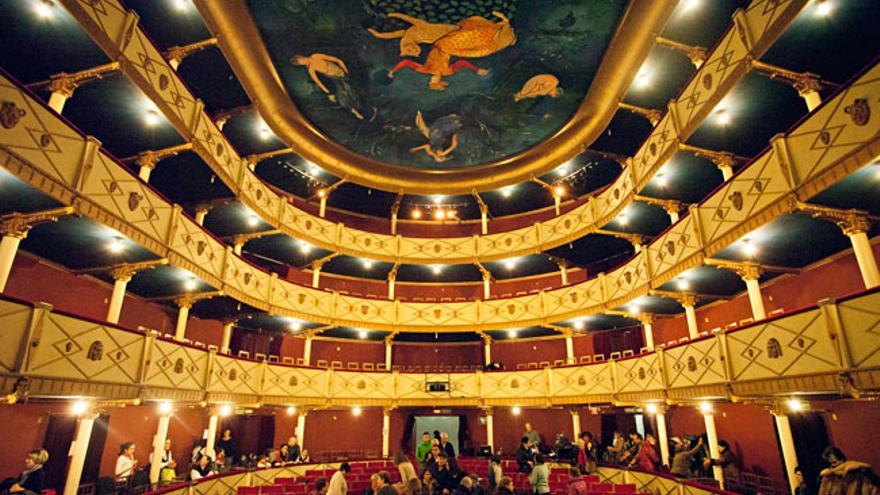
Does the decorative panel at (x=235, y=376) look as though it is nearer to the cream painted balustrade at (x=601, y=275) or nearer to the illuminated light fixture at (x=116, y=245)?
the cream painted balustrade at (x=601, y=275)

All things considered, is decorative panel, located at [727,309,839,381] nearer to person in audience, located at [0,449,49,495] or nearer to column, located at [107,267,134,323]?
person in audience, located at [0,449,49,495]

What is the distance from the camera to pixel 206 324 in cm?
1944

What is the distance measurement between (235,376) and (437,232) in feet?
50.2

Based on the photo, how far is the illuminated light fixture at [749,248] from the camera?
1209 cm

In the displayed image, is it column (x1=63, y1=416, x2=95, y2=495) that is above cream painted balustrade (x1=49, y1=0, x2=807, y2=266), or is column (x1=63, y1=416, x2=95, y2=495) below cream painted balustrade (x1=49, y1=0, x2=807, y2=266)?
below

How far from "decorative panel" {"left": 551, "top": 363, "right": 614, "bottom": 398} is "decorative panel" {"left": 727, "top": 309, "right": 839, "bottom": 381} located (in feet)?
23.7

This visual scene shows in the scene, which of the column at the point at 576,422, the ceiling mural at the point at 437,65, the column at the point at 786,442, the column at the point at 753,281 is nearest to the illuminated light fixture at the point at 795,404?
the column at the point at 786,442

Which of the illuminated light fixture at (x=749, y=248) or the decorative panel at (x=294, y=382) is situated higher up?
the illuminated light fixture at (x=749, y=248)

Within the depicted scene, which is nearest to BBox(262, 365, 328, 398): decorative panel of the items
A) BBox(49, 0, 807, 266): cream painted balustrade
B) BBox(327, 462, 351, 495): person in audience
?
BBox(49, 0, 807, 266): cream painted balustrade

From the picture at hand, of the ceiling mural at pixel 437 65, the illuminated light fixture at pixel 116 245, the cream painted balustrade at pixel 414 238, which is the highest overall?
the ceiling mural at pixel 437 65

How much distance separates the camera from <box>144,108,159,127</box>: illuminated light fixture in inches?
503

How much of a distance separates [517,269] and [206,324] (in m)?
15.8

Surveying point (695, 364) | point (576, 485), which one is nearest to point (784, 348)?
point (695, 364)

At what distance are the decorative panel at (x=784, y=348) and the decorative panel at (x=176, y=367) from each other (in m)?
14.2
